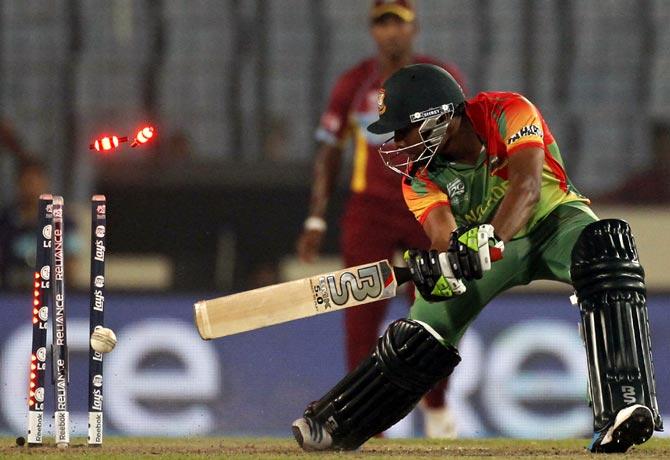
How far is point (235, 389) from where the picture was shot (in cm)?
771

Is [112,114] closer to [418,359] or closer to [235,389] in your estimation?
[235,389]

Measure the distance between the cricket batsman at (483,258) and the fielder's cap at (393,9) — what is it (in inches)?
69.5

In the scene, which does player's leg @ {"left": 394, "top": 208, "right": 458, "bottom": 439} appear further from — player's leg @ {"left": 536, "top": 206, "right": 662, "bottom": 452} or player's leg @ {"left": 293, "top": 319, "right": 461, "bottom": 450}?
player's leg @ {"left": 536, "top": 206, "right": 662, "bottom": 452}

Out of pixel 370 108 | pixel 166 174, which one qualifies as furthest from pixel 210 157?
pixel 370 108

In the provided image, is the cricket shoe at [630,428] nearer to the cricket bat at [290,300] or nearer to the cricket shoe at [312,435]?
the cricket bat at [290,300]

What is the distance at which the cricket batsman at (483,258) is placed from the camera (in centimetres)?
456

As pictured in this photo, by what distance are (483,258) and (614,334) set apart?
17.2 inches

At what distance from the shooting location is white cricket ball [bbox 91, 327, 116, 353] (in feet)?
15.9

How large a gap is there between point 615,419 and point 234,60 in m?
4.75

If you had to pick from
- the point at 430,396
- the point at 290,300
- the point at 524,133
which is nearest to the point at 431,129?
the point at 524,133

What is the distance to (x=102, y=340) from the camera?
4.85 m

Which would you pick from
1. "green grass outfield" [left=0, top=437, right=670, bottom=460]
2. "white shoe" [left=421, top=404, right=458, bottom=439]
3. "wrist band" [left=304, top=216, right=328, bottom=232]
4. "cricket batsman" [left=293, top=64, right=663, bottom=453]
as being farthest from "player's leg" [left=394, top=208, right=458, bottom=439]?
"cricket batsman" [left=293, top=64, right=663, bottom=453]

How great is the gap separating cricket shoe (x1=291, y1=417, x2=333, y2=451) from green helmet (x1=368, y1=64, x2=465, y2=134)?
955 mm

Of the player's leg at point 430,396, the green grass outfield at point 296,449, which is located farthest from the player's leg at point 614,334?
the player's leg at point 430,396
